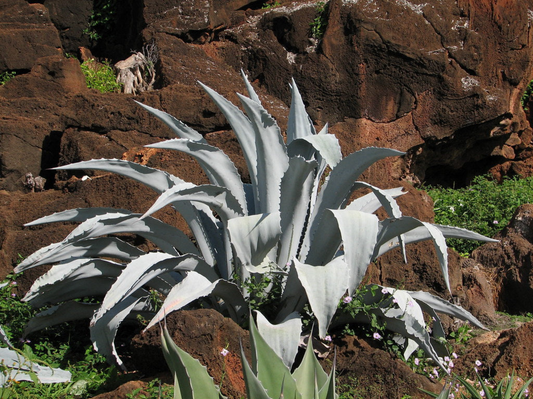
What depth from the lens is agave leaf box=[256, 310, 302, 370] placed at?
269 centimetres

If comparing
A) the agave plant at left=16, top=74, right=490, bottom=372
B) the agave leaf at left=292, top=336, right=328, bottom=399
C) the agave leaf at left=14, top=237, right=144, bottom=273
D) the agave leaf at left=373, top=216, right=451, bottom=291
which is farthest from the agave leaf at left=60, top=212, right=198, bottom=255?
the agave leaf at left=292, top=336, right=328, bottom=399

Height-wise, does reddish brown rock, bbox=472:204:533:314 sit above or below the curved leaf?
below

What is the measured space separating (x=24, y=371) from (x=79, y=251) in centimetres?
65

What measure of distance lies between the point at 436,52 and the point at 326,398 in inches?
228

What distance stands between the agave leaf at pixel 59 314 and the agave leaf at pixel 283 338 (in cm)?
107

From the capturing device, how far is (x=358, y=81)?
6840 millimetres

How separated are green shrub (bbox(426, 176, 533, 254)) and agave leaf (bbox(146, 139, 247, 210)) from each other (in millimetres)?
3066

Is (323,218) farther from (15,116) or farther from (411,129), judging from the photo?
(411,129)

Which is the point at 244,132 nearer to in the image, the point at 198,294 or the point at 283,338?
the point at 198,294

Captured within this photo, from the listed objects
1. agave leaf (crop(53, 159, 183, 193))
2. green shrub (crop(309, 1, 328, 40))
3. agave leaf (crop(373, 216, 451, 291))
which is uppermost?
green shrub (crop(309, 1, 328, 40))

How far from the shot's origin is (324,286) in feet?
8.76

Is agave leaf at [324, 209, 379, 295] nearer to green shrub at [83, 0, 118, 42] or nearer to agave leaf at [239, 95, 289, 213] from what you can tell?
agave leaf at [239, 95, 289, 213]

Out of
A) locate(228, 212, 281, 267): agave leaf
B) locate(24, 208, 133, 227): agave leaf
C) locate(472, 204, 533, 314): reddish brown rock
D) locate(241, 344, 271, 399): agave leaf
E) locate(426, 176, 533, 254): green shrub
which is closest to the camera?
locate(241, 344, 271, 399): agave leaf

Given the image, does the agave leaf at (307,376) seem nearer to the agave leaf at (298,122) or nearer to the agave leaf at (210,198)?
the agave leaf at (210,198)
